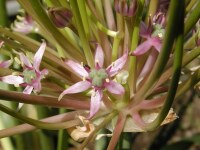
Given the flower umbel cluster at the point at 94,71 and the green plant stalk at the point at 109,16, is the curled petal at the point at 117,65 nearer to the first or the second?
the flower umbel cluster at the point at 94,71

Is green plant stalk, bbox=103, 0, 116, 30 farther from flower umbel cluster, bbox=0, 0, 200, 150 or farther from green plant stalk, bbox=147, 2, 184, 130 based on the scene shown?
green plant stalk, bbox=147, 2, 184, 130

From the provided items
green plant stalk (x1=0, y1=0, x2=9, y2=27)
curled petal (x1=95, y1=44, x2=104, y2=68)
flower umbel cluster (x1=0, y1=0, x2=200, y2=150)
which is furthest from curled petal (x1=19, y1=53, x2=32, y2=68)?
green plant stalk (x1=0, y1=0, x2=9, y2=27)

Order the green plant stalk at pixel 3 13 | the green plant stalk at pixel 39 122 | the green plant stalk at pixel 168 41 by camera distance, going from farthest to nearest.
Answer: the green plant stalk at pixel 3 13, the green plant stalk at pixel 39 122, the green plant stalk at pixel 168 41

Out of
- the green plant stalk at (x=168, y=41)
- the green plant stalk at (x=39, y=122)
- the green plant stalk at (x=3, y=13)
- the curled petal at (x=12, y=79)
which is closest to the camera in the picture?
the green plant stalk at (x=168, y=41)

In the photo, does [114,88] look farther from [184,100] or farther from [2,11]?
[184,100]

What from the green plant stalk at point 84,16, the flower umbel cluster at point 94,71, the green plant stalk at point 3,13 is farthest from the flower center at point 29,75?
the green plant stalk at point 3,13
